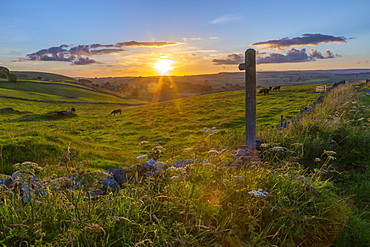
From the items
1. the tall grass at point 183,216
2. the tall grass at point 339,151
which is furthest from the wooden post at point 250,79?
the tall grass at point 183,216

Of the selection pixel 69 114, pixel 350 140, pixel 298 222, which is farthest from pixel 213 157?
pixel 69 114

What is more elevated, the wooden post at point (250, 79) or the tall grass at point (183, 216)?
the wooden post at point (250, 79)

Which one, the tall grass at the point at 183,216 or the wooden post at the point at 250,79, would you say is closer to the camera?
the tall grass at the point at 183,216

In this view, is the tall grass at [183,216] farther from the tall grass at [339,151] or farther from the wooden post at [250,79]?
the wooden post at [250,79]

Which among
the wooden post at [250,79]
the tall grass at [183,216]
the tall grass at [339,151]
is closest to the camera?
the tall grass at [183,216]

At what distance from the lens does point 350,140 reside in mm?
8688

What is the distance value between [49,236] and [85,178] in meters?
0.88

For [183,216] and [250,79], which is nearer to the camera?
[183,216]

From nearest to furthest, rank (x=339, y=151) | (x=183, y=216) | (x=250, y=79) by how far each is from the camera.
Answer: (x=183, y=216)
(x=250, y=79)
(x=339, y=151)

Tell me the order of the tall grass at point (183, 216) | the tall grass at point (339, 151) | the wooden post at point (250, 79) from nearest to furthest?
the tall grass at point (183, 216)
the tall grass at point (339, 151)
the wooden post at point (250, 79)

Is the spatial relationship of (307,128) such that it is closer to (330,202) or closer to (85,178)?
(330,202)

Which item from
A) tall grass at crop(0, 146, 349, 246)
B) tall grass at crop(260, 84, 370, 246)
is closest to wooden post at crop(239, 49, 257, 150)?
tall grass at crop(260, 84, 370, 246)

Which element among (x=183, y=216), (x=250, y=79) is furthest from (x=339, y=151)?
(x=183, y=216)

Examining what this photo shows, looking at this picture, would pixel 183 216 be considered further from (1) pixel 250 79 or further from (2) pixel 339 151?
(2) pixel 339 151
